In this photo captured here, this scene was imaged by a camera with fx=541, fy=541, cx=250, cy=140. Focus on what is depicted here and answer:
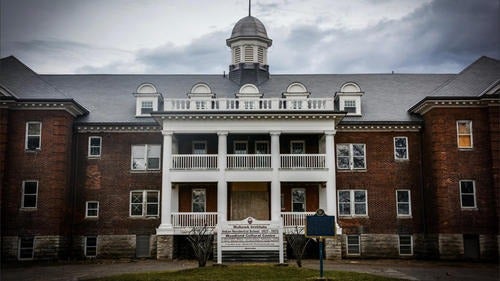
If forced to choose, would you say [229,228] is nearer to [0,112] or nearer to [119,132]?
[119,132]

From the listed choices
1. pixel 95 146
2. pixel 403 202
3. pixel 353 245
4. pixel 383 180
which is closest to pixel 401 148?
pixel 383 180

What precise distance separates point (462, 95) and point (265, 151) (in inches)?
449

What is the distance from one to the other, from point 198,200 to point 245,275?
1266cm

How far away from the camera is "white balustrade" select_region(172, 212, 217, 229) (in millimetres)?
28547

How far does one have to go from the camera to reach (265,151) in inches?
1268

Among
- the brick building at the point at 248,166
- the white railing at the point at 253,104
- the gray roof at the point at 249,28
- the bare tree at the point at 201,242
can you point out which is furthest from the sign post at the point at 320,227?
the gray roof at the point at 249,28

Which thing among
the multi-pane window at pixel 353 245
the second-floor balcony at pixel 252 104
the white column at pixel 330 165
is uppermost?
the second-floor balcony at pixel 252 104

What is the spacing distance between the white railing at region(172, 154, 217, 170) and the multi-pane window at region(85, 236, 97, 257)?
21.0ft

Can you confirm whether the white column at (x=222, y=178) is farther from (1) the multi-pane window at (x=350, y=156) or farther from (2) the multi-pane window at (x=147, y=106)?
(1) the multi-pane window at (x=350, y=156)

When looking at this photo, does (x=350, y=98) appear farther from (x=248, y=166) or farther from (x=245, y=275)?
(x=245, y=275)

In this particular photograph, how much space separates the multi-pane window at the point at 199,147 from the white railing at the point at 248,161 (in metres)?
2.21

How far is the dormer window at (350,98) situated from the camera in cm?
3234

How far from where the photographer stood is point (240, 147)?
32.2 m

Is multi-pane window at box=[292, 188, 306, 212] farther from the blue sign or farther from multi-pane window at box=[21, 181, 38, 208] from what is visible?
multi-pane window at box=[21, 181, 38, 208]
